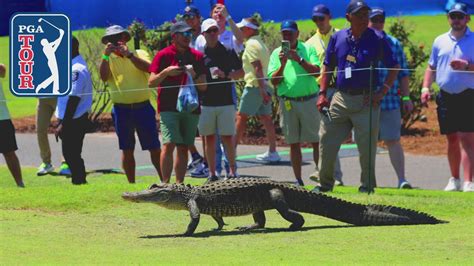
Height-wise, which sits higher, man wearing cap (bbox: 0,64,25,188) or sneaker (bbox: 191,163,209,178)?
man wearing cap (bbox: 0,64,25,188)

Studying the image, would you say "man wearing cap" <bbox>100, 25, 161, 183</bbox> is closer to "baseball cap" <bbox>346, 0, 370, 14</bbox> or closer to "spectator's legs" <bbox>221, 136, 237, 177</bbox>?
"spectator's legs" <bbox>221, 136, 237, 177</bbox>

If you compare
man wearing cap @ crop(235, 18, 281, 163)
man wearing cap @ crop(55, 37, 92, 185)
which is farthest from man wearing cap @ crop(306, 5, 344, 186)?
man wearing cap @ crop(55, 37, 92, 185)

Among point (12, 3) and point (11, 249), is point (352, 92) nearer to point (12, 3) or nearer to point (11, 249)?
point (11, 249)

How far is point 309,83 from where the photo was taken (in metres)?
16.3

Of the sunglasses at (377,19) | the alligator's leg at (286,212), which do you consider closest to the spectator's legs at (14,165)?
the sunglasses at (377,19)

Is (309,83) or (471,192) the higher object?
(309,83)

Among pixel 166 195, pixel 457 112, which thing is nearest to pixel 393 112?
pixel 457 112

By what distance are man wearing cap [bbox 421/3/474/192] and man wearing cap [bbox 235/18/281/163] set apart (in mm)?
2631

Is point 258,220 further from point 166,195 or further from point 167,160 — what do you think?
point 167,160

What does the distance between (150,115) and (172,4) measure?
25.7ft

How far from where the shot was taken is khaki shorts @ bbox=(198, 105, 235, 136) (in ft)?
55.1

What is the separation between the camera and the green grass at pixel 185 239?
1019cm

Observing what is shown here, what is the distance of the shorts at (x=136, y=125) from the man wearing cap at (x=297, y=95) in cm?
166

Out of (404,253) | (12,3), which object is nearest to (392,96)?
(404,253)
